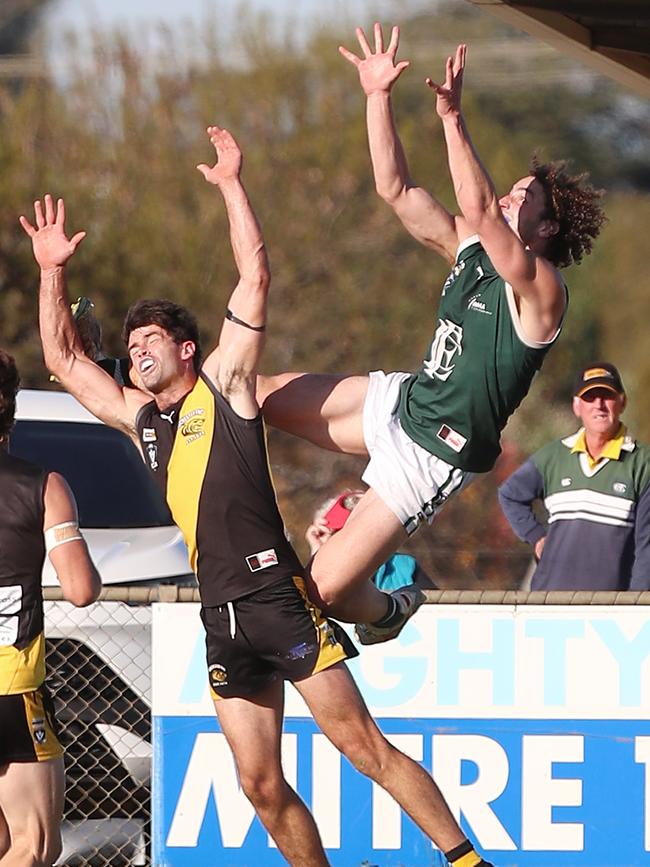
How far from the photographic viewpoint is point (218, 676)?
5.99 metres

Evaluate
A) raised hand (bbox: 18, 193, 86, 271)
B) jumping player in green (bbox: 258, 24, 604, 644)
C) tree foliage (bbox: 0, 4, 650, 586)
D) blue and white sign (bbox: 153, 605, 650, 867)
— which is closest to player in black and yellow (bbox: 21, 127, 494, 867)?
jumping player in green (bbox: 258, 24, 604, 644)

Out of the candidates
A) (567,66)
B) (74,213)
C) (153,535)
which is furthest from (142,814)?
(567,66)

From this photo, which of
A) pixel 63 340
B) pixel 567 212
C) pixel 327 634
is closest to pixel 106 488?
pixel 63 340

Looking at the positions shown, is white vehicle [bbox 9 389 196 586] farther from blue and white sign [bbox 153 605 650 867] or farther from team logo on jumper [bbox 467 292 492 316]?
team logo on jumper [bbox 467 292 492 316]

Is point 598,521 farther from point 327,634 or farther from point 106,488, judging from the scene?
point 327,634

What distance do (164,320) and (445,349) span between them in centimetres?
110

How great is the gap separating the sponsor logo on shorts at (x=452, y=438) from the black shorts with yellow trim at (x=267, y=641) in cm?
79

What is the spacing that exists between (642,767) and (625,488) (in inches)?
74.1

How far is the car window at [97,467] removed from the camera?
874 cm

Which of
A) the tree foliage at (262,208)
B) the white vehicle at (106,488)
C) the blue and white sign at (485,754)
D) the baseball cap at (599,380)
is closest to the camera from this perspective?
the blue and white sign at (485,754)

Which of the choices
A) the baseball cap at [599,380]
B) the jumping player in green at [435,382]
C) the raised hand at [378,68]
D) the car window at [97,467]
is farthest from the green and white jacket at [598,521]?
the raised hand at [378,68]

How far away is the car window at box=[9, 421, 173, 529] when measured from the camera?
8.74m

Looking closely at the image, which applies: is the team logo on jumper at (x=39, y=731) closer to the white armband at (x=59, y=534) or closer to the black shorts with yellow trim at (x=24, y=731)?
the black shorts with yellow trim at (x=24, y=731)

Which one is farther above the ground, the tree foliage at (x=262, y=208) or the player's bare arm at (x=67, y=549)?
the tree foliage at (x=262, y=208)
